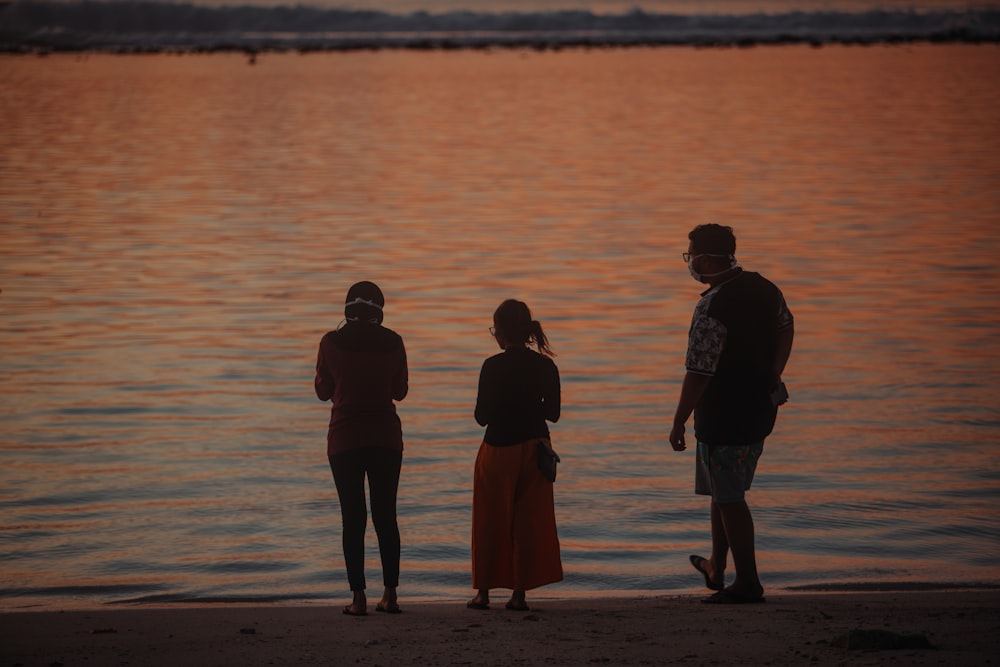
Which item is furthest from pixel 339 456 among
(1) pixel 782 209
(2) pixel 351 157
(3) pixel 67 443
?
(2) pixel 351 157

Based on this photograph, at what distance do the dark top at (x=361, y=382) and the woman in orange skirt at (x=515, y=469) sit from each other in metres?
0.46

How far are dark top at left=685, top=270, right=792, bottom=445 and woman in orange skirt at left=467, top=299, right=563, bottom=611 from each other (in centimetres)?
75

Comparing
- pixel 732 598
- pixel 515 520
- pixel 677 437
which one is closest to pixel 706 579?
pixel 732 598

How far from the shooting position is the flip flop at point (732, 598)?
24.9 feet

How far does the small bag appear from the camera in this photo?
7434 mm

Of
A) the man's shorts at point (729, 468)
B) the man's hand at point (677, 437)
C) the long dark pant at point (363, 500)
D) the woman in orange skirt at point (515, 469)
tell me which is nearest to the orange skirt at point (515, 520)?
the woman in orange skirt at point (515, 469)

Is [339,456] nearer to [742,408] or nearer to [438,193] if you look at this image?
[742,408]

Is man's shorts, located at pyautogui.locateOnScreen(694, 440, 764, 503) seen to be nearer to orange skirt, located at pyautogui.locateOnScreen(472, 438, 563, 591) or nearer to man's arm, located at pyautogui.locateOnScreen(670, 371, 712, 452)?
man's arm, located at pyautogui.locateOnScreen(670, 371, 712, 452)

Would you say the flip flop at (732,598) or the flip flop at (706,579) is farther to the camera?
the flip flop at (706,579)

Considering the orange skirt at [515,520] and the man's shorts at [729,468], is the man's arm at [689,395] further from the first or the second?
the orange skirt at [515,520]

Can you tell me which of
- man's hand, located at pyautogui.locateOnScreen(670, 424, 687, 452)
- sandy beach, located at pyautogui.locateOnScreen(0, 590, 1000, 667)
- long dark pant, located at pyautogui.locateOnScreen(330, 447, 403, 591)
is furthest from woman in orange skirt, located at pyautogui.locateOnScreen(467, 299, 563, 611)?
man's hand, located at pyautogui.locateOnScreen(670, 424, 687, 452)

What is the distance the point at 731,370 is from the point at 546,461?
102 centimetres

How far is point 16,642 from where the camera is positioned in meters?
6.99

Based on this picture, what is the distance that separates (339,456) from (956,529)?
4.51 m
